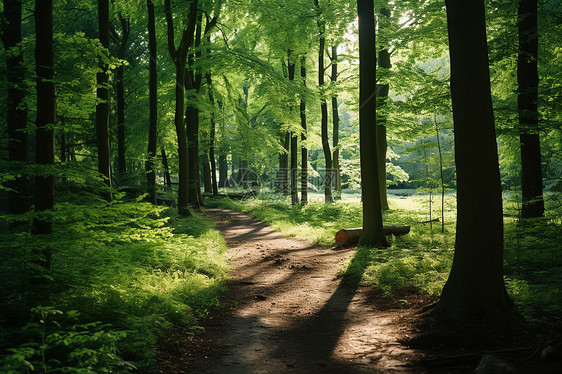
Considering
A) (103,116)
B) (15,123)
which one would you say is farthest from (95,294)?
(103,116)

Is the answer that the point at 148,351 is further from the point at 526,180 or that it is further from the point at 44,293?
the point at 526,180

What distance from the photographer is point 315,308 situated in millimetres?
6617

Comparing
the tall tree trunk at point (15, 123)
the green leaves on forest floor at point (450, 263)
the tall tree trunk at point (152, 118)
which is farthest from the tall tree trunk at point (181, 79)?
the tall tree trunk at point (15, 123)

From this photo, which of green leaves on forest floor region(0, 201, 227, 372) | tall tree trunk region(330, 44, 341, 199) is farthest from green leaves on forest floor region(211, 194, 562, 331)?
tall tree trunk region(330, 44, 341, 199)

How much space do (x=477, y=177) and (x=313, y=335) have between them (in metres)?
3.11

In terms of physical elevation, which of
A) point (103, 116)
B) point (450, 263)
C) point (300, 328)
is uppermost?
point (103, 116)

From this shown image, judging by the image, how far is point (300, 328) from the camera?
571cm

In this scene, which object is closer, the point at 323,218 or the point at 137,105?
the point at 323,218

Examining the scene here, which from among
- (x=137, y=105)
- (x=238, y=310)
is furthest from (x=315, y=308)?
(x=137, y=105)

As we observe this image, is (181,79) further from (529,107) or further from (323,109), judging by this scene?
(529,107)

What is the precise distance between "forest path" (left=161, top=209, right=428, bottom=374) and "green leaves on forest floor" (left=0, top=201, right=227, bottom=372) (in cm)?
52

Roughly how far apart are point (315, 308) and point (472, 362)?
301cm

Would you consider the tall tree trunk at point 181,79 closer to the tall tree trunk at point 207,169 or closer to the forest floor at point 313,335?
the forest floor at point 313,335

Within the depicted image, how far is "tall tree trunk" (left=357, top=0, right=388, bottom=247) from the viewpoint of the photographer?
9.94 meters
